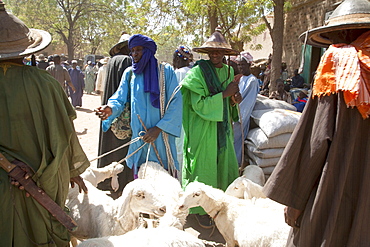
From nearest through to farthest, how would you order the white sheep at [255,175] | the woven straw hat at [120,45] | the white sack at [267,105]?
the white sheep at [255,175]
the woven straw hat at [120,45]
the white sack at [267,105]

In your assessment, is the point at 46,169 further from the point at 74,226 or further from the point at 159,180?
the point at 159,180

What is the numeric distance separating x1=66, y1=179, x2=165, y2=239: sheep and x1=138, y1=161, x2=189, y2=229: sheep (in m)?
0.25

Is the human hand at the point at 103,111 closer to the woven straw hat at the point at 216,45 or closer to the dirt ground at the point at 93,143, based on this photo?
the woven straw hat at the point at 216,45

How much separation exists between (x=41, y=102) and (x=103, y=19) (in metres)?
33.0

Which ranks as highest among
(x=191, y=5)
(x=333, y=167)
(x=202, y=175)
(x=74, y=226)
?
(x=191, y=5)

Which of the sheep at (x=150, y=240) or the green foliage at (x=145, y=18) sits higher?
the green foliage at (x=145, y=18)

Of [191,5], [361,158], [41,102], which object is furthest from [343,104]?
[191,5]

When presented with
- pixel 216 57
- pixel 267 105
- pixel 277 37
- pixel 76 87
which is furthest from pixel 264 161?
pixel 76 87

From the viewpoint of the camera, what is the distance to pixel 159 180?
136 inches

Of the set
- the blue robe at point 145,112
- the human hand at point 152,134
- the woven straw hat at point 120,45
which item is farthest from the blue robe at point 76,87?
the human hand at point 152,134

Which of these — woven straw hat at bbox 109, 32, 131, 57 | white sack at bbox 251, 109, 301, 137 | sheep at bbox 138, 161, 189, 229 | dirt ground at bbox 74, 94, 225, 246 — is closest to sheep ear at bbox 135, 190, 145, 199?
sheep at bbox 138, 161, 189, 229

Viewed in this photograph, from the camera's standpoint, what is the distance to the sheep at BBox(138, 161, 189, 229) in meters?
3.20

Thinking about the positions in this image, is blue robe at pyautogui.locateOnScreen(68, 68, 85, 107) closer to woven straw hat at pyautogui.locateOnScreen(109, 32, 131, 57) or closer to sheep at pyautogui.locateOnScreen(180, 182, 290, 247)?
woven straw hat at pyautogui.locateOnScreen(109, 32, 131, 57)

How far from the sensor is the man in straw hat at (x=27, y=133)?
2.14 metres
